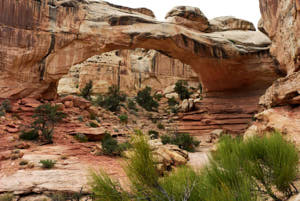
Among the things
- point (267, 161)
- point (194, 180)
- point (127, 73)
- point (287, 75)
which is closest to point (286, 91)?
point (287, 75)

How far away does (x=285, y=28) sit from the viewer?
4590 mm

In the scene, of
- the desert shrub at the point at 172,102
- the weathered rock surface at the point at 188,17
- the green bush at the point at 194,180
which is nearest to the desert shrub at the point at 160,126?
the desert shrub at the point at 172,102

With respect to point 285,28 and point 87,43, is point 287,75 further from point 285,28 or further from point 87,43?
point 87,43

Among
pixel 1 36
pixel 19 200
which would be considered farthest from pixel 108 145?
pixel 1 36

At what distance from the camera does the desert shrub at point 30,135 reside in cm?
653

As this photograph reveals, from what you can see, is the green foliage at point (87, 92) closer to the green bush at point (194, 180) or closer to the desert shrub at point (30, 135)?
the desert shrub at point (30, 135)

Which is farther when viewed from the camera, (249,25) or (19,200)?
(249,25)

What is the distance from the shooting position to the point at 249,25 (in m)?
12.7

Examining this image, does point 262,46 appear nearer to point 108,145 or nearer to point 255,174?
point 108,145

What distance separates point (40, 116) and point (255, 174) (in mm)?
7701

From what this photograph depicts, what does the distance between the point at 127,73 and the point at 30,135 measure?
52.4ft

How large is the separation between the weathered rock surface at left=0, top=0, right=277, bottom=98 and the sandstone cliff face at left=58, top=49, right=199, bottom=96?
35.4 feet

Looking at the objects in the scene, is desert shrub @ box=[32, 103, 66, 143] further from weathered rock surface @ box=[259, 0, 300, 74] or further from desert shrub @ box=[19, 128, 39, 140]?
weathered rock surface @ box=[259, 0, 300, 74]

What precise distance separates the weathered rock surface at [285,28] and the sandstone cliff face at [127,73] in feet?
53.7
